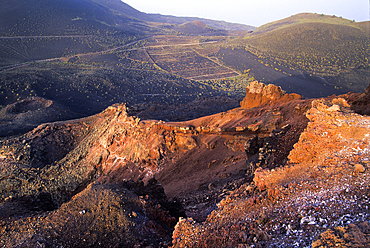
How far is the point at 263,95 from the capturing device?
16.4 meters

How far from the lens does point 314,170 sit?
4414mm

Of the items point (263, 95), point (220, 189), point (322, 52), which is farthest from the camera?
point (322, 52)

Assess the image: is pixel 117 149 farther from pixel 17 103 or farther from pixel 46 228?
pixel 17 103

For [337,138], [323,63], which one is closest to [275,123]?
[337,138]

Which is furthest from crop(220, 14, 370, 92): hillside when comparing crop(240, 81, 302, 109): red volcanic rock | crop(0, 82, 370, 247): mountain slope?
crop(0, 82, 370, 247): mountain slope

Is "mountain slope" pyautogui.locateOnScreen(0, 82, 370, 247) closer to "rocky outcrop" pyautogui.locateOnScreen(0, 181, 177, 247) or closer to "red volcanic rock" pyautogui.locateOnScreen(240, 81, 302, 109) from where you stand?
"rocky outcrop" pyautogui.locateOnScreen(0, 181, 177, 247)

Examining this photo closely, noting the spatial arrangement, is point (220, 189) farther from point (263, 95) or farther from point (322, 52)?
point (322, 52)

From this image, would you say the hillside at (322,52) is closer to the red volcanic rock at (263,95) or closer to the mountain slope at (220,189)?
the red volcanic rock at (263,95)

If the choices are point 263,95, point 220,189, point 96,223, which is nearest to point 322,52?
point 263,95

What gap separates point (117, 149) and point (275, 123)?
9294 mm

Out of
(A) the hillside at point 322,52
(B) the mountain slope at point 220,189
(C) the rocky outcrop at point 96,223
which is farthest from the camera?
(A) the hillside at point 322,52

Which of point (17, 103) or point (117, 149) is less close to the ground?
point (117, 149)

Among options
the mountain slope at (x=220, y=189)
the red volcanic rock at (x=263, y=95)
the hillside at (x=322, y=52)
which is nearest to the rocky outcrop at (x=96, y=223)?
the mountain slope at (x=220, y=189)

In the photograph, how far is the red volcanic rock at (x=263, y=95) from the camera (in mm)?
15716
